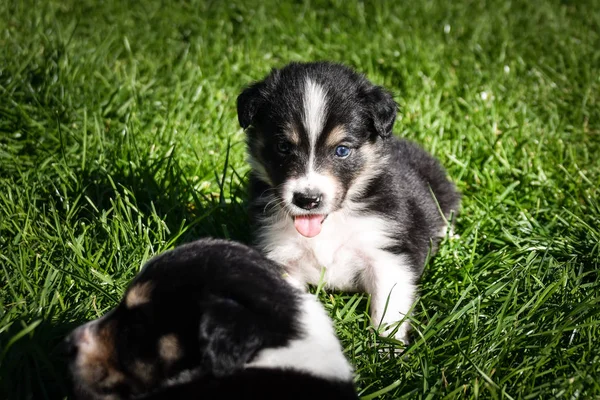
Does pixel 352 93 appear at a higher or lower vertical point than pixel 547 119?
higher

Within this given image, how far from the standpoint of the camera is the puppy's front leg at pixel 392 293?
3922 millimetres

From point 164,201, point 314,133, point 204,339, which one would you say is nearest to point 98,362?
point 204,339

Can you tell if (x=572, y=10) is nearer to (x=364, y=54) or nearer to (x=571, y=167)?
(x=364, y=54)

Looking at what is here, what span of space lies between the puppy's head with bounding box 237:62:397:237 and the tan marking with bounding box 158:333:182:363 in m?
1.31

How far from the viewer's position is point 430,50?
23.0ft

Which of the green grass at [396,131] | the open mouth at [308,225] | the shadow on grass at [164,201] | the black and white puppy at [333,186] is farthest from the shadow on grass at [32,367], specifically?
the open mouth at [308,225]

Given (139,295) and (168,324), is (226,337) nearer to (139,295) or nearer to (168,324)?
(168,324)

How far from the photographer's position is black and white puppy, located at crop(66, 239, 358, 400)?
259 centimetres

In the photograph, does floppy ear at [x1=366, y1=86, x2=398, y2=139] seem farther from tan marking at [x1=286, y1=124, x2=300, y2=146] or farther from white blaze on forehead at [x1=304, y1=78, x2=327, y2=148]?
tan marking at [x1=286, y1=124, x2=300, y2=146]

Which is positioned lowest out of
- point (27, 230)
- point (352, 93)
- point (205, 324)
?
Result: point (27, 230)

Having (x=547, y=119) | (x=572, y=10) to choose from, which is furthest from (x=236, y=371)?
(x=572, y=10)

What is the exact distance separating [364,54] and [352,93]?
3.07 m

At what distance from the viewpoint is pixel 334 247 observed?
4.18 metres

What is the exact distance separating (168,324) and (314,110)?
163cm
